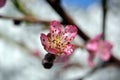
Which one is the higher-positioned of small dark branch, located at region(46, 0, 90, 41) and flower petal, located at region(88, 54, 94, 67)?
flower petal, located at region(88, 54, 94, 67)

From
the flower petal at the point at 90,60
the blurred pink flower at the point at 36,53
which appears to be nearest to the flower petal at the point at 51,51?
the flower petal at the point at 90,60

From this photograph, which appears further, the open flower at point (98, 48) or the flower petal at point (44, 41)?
the open flower at point (98, 48)

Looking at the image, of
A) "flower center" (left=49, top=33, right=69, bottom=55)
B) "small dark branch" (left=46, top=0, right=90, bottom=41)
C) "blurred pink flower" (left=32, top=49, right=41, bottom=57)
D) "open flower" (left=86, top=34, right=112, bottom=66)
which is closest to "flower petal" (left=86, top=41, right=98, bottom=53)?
"open flower" (left=86, top=34, right=112, bottom=66)

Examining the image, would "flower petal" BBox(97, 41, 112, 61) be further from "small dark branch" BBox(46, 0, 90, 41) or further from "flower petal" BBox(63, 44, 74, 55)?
"flower petal" BBox(63, 44, 74, 55)

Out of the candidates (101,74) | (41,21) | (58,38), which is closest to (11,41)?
(101,74)

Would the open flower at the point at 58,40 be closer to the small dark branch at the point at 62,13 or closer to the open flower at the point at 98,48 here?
the small dark branch at the point at 62,13

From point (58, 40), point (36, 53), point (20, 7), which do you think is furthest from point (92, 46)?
point (36, 53)
